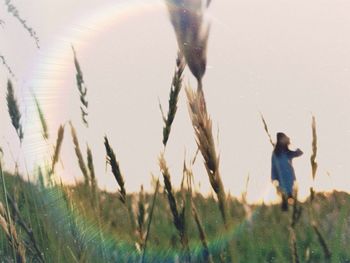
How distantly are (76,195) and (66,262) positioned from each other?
9.4 inches

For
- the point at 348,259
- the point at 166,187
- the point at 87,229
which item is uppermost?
the point at 166,187

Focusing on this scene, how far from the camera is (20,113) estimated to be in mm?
1909

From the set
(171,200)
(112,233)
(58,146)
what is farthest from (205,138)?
(112,233)

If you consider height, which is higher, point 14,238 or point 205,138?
point 205,138

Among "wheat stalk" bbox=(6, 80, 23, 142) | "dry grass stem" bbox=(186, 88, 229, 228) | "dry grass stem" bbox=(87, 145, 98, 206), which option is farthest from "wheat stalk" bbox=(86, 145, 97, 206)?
"dry grass stem" bbox=(186, 88, 229, 228)

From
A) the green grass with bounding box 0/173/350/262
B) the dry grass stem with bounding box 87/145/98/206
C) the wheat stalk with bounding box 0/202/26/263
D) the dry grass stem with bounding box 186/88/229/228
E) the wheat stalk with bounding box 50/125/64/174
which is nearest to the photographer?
the dry grass stem with bounding box 186/88/229/228

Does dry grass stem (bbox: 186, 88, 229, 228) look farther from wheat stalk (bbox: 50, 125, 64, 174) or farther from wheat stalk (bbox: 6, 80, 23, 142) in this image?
wheat stalk (bbox: 6, 80, 23, 142)

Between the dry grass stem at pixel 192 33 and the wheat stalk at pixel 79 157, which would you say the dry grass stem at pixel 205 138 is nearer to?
the dry grass stem at pixel 192 33

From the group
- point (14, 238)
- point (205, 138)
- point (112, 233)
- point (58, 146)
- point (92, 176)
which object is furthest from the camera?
point (112, 233)

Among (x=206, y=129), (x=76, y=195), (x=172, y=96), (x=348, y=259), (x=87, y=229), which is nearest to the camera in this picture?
(x=206, y=129)

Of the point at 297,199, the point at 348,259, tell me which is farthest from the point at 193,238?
the point at 297,199

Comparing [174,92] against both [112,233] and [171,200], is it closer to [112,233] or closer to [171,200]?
[171,200]

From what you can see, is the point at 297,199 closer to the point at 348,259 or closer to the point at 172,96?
the point at 172,96

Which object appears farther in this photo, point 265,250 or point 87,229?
point 265,250
